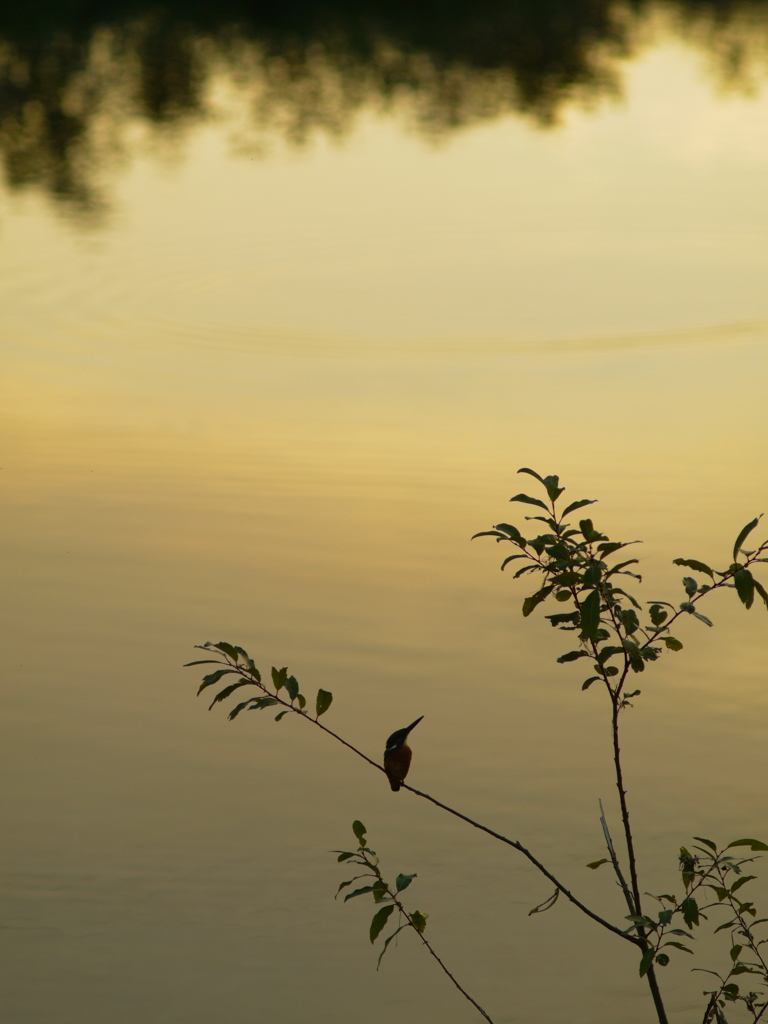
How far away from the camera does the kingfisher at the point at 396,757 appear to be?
2309 millimetres

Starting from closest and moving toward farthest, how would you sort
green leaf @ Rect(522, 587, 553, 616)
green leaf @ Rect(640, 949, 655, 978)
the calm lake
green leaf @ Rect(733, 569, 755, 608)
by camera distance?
green leaf @ Rect(733, 569, 755, 608), green leaf @ Rect(640, 949, 655, 978), green leaf @ Rect(522, 587, 553, 616), the calm lake

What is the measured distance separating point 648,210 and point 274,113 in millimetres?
5201

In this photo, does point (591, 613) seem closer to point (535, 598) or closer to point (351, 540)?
point (535, 598)

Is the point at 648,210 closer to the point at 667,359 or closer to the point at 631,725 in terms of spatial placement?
the point at 667,359

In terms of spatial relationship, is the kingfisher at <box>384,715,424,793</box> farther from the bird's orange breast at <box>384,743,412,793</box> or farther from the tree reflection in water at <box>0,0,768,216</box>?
the tree reflection in water at <box>0,0,768,216</box>

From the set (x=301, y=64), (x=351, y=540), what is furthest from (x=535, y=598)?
(x=301, y=64)

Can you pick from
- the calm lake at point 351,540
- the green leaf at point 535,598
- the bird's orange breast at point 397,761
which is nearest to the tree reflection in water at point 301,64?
the calm lake at point 351,540

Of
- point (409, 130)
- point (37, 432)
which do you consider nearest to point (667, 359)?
point (37, 432)

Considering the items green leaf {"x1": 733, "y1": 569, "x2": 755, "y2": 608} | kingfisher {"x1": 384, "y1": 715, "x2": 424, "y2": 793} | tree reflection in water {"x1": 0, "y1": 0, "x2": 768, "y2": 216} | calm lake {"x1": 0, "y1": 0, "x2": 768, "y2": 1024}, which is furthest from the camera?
tree reflection in water {"x1": 0, "y1": 0, "x2": 768, "y2": 216}

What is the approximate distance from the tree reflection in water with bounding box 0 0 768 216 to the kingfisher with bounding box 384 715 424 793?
30.1 feet

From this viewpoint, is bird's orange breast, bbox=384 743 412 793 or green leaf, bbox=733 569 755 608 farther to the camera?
bird's orange breast, bbox=384 743 412 793

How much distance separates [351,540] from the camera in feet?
17.7

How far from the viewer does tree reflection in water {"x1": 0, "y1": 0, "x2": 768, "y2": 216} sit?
45.7 feet

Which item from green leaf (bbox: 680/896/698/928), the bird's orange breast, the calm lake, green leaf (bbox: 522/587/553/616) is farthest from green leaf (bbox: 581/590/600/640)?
the calm lake
